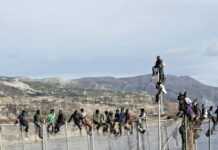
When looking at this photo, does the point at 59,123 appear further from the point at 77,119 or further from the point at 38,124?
the point at 77,119

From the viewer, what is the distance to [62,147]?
3888cm

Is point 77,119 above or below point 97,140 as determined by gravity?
above

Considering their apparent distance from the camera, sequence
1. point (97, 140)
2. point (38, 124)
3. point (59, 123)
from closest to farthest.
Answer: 1. point (38, 124)
2. point (97, 140)
3. point (59, 123)

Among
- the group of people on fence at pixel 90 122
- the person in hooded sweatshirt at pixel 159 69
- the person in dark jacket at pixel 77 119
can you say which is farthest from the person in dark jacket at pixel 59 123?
the person in hooded sweatshirt at pixel 159 69

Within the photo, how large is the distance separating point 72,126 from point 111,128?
4458 mm

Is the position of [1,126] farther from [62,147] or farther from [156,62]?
[156,62]

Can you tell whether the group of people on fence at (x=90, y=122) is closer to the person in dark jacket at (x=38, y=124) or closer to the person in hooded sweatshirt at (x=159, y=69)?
the person in dark jacket at (x=38, y=124)

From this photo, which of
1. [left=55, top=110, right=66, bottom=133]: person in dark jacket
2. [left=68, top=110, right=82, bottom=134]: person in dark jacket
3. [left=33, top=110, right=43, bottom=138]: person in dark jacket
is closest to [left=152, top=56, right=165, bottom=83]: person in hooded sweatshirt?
[left=33, top=110, right=43, bottom=138]: person in dark jacket

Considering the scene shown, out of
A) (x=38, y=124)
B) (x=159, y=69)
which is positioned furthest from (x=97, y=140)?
(x=159, y=69)

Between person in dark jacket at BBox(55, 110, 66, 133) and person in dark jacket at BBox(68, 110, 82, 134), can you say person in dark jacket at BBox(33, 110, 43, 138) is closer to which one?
person in dark jacket at BBox(55, 110, 66, 133)

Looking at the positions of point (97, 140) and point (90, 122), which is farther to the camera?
point (90, 122)

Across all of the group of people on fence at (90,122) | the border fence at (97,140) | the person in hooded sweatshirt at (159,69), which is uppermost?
the person in hooded sweatshirt at (159,69)

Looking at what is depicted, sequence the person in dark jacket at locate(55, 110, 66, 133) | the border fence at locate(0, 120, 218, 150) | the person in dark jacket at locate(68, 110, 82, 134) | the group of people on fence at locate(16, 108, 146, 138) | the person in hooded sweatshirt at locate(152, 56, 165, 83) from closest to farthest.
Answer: the person in hooded sweatshirt at locate(152, 56, 165, 83), the border fence at locate(0, 120, 218, 150), the person in dark jacket at locate(55, 110, 66, 133), the group of people on fence at locate(16, 108, 146, 138), the person in dark jacket at locate(68, 110, 82, 134)

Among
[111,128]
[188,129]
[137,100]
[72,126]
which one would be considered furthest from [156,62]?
[137,100]
